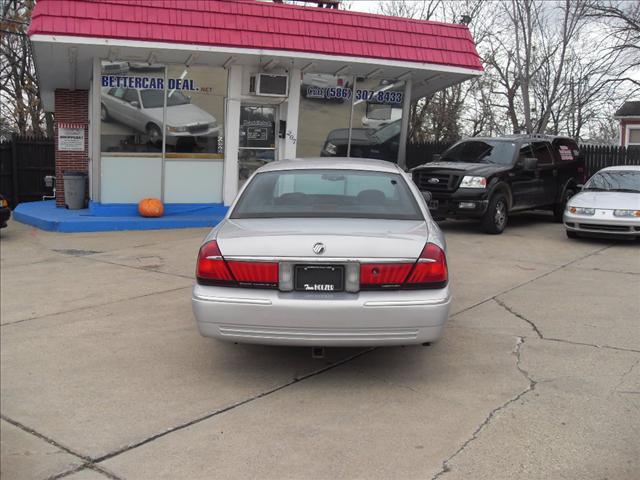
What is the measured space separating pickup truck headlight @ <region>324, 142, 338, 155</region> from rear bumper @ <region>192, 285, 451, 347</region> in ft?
35.2

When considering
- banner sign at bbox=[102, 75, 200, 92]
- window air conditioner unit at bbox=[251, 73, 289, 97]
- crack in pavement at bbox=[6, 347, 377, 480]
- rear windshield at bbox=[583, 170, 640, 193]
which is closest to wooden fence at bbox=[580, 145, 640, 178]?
rear windshield at bbox=[583, 170, 640, 193]

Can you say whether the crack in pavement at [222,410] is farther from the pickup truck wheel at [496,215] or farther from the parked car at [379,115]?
the parked car at [379,115]

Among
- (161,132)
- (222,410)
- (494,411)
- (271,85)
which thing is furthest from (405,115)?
(222,410)

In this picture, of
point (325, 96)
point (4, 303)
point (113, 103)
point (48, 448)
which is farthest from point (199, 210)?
point (48, 448)

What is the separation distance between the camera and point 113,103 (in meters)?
12.8

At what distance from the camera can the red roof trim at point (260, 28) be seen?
11.3 meters

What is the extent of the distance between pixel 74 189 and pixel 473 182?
9.03 meters

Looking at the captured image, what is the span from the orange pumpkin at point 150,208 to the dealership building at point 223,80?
1.18 feet

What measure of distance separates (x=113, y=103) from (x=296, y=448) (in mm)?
10703

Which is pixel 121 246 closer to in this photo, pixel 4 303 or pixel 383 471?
pixel 4 303

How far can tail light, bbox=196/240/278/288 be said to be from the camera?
4.30m

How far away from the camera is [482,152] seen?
1323 centimetres

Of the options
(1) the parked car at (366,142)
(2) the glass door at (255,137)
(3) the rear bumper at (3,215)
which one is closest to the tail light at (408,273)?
(3) the rear bumper at (3,215)

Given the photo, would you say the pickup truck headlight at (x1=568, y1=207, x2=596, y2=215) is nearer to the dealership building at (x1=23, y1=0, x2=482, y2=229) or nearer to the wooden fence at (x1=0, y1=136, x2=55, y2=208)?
the dealership building at (x1=23, y1=0, x2=482, y2=229)
